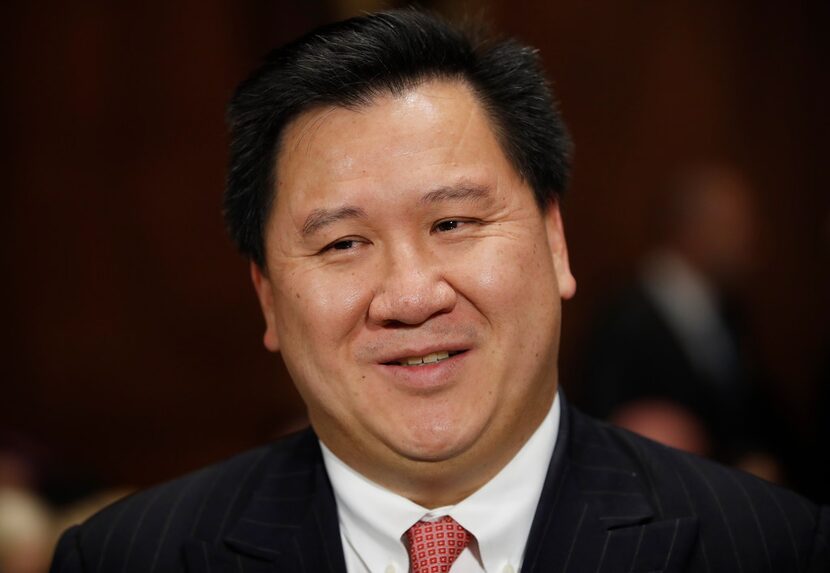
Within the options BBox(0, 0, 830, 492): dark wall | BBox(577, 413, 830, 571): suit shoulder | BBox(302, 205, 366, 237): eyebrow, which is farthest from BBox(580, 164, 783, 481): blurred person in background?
BBox(302, 205, 366, 237): eyebrow

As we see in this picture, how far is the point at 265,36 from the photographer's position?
16.7ft

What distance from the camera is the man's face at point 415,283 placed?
201cm

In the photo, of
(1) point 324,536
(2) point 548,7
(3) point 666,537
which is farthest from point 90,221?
(3) point 666,537

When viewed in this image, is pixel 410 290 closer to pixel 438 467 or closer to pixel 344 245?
pixel 344 245

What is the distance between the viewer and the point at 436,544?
2.09 meters

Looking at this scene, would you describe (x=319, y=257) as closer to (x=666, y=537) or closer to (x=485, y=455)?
(x=485, y=455)

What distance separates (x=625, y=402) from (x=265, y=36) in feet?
7.43

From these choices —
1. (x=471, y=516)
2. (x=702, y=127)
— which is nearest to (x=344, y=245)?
(x=471, y=516)

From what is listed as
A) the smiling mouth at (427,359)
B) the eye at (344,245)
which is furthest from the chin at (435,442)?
the eye at (344,245)

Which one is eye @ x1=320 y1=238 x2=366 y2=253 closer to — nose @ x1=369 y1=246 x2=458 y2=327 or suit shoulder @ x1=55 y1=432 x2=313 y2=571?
nose @ x1=369 y1=246 x2=458 y2=327

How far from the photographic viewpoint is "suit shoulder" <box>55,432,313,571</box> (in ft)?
7.52

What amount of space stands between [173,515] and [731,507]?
1.11 m

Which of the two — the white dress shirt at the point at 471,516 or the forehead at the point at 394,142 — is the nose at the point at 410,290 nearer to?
the forehead at the point at 394,142

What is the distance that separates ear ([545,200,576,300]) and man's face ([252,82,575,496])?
0.34 ft
